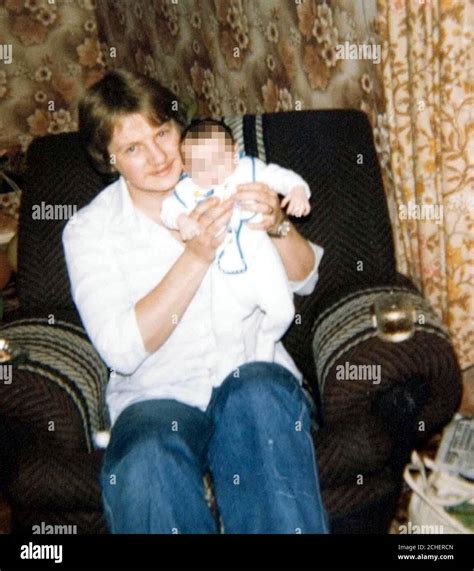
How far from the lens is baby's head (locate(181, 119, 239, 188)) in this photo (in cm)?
133

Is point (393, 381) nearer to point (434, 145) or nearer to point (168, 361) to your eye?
point (168, 361)

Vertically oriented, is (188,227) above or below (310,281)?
above

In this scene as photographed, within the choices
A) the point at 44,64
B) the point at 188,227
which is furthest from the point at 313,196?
the point at 44,64

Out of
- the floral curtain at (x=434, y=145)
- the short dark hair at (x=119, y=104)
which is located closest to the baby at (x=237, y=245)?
the short dark hair at (x=119, y=104)

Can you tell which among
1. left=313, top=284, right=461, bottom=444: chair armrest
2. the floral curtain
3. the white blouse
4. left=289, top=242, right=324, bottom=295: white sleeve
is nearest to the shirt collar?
the white blouse

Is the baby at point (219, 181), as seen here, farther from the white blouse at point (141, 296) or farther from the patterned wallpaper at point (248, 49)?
the patterned wallpaper at point (248, 49)

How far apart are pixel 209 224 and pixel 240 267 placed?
0.12 meters

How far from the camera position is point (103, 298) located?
139cm

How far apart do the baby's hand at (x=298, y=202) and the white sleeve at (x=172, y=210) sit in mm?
224

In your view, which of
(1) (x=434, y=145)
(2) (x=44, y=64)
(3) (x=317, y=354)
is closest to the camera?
(3) (x=317, y=354)

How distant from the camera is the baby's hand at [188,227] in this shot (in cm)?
136

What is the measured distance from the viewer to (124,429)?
4.28ft

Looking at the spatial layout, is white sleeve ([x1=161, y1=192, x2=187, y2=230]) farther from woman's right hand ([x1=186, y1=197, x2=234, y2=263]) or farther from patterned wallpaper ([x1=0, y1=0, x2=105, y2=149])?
patterned wallpaper ([x1=0, y1=0, x2=105, y2=149])

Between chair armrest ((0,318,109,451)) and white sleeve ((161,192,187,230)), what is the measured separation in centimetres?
38
